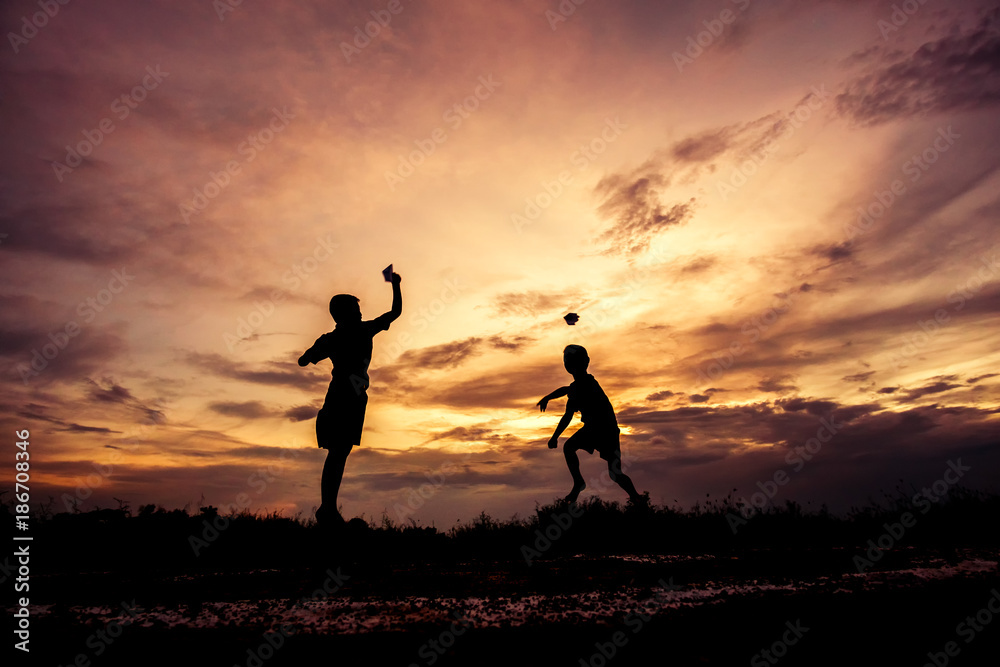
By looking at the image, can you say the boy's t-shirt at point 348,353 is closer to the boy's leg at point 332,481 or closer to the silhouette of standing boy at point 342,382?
the silhouette of standing boy at point 342,382

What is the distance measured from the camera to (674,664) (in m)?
2.30

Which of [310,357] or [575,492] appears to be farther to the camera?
[575,492]

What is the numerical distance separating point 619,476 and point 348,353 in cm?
475

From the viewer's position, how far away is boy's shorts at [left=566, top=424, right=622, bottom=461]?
887 centimetres

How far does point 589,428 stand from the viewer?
8.93 m

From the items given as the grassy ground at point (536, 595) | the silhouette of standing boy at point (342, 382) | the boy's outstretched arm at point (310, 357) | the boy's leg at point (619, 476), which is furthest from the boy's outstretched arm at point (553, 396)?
the boy's outstretched arm at point (310, 357)

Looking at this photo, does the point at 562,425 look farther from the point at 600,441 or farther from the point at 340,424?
the point at 340,424

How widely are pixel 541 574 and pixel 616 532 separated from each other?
367cm

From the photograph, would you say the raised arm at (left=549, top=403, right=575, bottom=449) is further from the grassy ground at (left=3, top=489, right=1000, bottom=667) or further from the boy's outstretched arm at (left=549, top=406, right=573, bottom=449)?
the grassy ground at (left=3, top=489, right=1000, bottom=667)

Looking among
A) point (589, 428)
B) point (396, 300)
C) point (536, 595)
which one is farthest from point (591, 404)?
point (536, 595)

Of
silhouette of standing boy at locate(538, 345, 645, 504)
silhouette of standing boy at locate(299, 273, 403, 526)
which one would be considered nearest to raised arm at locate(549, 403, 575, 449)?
silhouette of standing boy at locate(538, 345, 645, 504)

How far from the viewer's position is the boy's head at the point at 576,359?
30.4 ft

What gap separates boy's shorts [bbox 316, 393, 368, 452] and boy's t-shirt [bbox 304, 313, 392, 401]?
108 mm

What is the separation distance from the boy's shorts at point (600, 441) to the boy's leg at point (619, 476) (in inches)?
0.6
